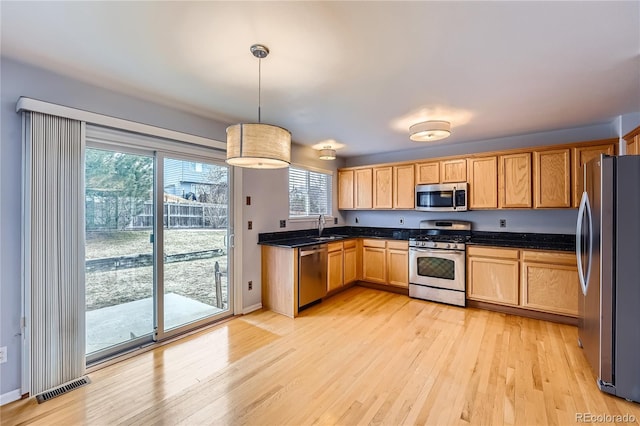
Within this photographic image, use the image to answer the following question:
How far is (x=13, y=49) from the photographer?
1.88 meters

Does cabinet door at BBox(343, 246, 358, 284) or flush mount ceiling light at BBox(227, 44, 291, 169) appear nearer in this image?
flush mount ceiling light at BBox(227, 44, 291, 169)

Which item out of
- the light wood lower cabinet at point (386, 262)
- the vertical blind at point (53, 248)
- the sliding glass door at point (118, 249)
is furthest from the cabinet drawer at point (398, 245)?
the vertical blind at point (53, 248)

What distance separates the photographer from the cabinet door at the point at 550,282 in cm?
329

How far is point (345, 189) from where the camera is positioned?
550 centimetres

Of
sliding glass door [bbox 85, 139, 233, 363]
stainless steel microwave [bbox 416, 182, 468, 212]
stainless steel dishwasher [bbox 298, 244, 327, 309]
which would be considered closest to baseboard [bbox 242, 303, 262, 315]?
sliding glass door [bbox 85, 139, 233, 363]

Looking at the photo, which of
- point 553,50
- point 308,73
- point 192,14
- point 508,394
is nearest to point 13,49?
point 192,14

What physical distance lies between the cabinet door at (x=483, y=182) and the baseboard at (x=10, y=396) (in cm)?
520

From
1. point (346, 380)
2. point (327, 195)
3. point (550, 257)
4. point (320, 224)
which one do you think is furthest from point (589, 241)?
point (327, 195)

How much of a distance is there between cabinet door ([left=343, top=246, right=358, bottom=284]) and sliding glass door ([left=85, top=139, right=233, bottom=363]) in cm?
194

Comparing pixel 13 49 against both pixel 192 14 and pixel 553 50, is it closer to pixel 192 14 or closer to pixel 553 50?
pixel 192 14

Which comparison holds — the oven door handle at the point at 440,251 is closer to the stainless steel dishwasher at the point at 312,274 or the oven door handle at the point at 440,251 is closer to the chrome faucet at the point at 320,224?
the stainless steel dishwasher at the point at 312,274

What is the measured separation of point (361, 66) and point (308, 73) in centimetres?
42

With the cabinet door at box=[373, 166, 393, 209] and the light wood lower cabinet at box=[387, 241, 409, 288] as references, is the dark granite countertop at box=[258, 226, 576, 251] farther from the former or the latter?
the cabinet door at box=[373, 166, 393, 209]

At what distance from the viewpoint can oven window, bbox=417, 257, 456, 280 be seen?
4059mm
